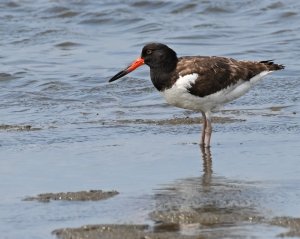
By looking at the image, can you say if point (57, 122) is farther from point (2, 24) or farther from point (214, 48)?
point (2, 24)

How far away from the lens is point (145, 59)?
10.8 metres

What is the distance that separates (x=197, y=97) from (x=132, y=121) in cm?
127

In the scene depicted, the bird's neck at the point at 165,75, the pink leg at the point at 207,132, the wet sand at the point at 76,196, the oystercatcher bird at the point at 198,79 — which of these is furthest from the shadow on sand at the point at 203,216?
→ the bird's neck at the point at 165,75

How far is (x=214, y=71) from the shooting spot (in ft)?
35.1

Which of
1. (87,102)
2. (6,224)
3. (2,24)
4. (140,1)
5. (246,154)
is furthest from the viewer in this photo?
(140,1)

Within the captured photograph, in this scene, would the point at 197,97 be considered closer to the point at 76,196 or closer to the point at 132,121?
the point at 132,121

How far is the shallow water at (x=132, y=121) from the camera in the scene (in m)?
7.65

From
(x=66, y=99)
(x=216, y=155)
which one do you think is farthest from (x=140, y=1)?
(x=216, y=155)

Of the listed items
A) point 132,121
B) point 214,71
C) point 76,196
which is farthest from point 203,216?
point 132,121

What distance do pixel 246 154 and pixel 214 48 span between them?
7.03m

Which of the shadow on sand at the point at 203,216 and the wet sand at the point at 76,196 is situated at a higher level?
the wet sand at the point at 76,196

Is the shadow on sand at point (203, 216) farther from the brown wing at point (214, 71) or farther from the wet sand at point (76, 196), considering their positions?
the brown wing at point (214, 71)

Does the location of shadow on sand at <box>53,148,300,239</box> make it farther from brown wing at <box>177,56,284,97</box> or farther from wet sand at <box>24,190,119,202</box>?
brown wing at <box>177,56,284,97</box>

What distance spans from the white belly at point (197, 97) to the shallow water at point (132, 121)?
0.35m
